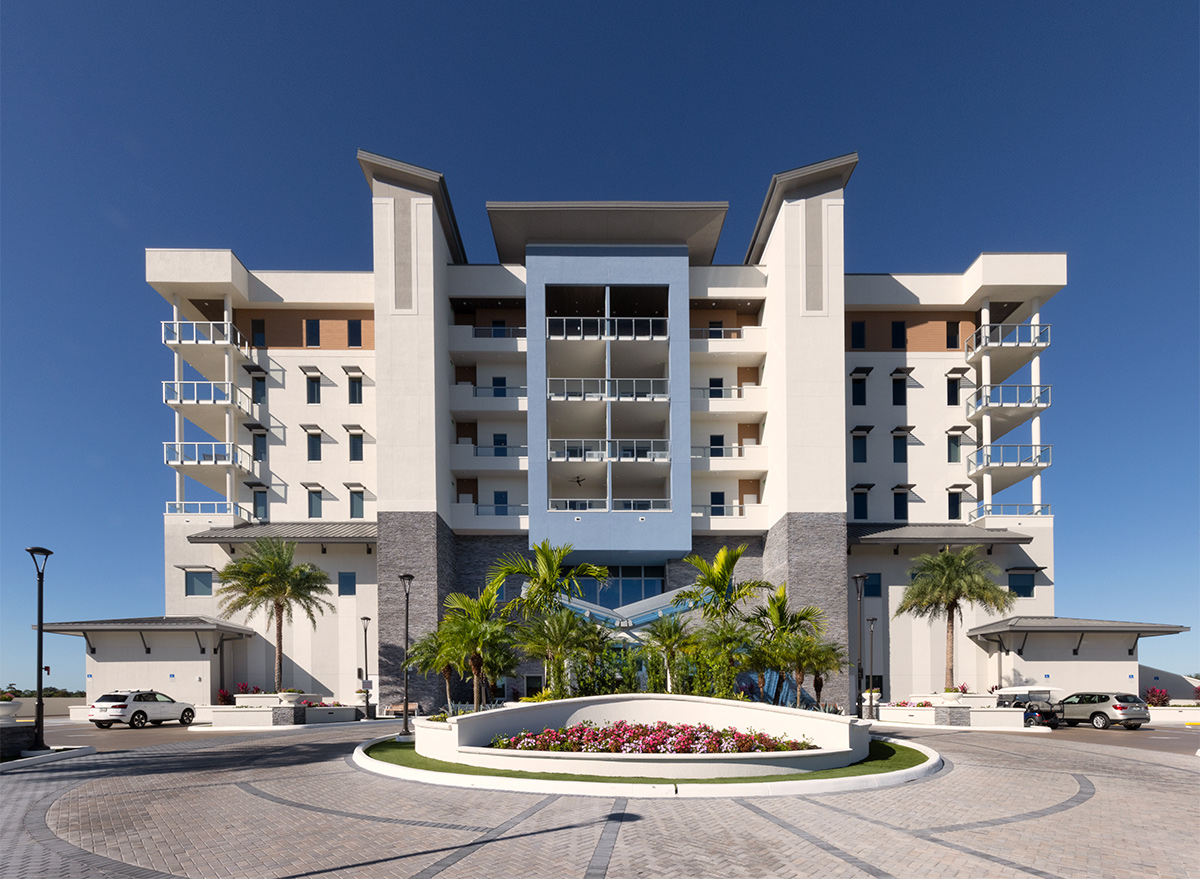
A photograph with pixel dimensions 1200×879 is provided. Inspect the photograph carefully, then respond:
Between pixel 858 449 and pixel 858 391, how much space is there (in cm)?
323

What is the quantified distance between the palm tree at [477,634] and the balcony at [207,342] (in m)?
24.6

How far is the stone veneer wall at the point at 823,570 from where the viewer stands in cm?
3434

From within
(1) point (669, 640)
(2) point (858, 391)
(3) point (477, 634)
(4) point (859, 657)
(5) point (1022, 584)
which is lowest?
(4) point (859, 657)

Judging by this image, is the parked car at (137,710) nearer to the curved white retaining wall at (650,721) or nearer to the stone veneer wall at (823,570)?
the curved white retaining wall at (650,721)

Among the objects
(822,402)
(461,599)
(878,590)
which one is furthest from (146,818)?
(878,590)

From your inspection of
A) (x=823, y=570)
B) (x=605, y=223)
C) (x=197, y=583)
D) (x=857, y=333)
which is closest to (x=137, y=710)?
(x=197, y=583)

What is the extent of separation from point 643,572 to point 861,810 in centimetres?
2762

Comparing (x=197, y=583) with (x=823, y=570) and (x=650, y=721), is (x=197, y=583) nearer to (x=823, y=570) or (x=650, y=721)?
(x=650, y=721)

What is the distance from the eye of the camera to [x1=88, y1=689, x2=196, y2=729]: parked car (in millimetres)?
30500

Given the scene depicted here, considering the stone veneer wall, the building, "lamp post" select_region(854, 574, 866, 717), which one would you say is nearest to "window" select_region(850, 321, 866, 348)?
the building

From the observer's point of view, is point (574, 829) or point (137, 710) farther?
point (137, 710)

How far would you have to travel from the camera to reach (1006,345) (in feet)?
130

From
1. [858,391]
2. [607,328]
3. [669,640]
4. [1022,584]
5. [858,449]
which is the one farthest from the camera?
[858,391]

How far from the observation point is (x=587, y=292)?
4056 centimetres
